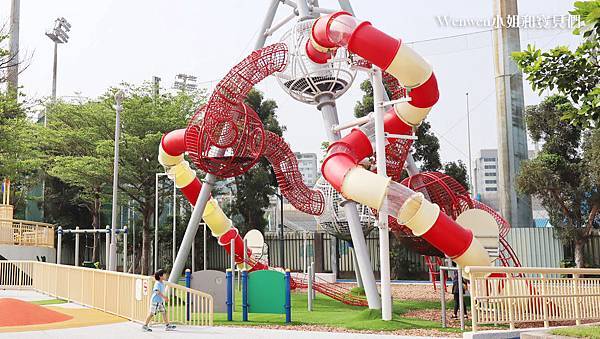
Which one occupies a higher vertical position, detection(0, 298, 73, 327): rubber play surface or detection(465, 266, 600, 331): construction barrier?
detection(465, 266, 600, 331): construction barrier

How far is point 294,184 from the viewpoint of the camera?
2041 centimetres

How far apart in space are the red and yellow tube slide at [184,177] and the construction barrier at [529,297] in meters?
11.7

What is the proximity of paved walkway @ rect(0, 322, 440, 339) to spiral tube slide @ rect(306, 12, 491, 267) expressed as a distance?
2935 mm

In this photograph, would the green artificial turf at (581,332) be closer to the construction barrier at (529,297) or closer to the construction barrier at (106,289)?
the construction barrier at (529,297)


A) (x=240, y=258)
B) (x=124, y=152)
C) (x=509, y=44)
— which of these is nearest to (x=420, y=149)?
(x=509, y=44)

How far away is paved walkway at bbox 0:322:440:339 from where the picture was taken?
39.1ft

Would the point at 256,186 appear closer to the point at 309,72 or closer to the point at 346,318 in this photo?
the point at 309,72

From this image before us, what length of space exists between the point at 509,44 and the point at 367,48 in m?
26.0

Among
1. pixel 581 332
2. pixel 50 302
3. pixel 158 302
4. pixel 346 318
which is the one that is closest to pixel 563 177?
pixel 346 318

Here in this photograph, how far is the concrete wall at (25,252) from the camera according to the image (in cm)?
2973

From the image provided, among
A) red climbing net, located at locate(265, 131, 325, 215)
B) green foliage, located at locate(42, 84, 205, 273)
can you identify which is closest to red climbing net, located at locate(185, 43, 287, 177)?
red climbing net, located at locate(265, 131, 325, 215)

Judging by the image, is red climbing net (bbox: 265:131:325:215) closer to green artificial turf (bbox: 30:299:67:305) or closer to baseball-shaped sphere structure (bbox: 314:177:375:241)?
baseball-shaped sphere structure (bbox: 314:177:375:241)

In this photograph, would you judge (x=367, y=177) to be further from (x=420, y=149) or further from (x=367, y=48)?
(x=420, y=149)

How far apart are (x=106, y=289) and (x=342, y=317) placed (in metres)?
6.72
